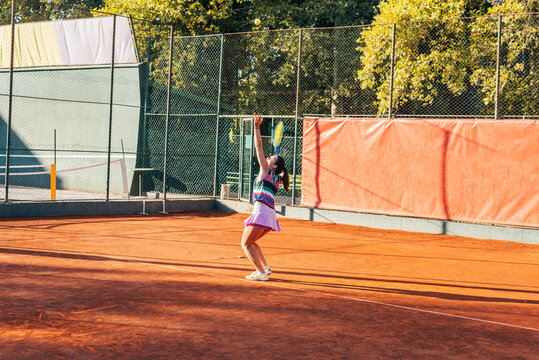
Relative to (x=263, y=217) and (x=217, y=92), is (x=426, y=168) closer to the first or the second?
(x=263, y=217)

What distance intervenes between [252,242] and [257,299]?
113 centimetres

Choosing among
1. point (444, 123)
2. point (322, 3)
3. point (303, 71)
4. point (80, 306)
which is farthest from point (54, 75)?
point (80, 306)

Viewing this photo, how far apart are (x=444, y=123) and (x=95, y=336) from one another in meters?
10.9

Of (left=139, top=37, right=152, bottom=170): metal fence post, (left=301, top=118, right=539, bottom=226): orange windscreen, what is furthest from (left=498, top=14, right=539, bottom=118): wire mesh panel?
(left=139, top=37, right=152, bottom=170): metal fence post

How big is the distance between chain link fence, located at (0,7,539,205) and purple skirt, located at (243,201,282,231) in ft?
31.1

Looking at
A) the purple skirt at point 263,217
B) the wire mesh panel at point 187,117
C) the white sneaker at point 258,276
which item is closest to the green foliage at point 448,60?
the wire mesh panel at point 187,117

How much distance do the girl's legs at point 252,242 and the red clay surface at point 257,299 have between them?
31cm

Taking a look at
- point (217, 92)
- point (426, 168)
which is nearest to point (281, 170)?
point (426, 168)

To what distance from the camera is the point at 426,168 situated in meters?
14.7

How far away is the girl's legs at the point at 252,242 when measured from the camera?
26.1 feet

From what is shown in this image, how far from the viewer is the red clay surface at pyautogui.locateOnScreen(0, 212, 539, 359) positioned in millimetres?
5211

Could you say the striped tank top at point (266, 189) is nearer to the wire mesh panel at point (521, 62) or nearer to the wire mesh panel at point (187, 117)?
the wire mesh panel at point (521, 62)

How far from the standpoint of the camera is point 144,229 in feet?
44.2

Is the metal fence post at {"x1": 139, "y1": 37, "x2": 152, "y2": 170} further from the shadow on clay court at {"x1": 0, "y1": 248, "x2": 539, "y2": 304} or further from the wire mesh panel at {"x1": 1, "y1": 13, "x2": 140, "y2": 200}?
the shadow on clay court at {"x1": 0, "y1": 248, "x2": 539, "y2": 304}
